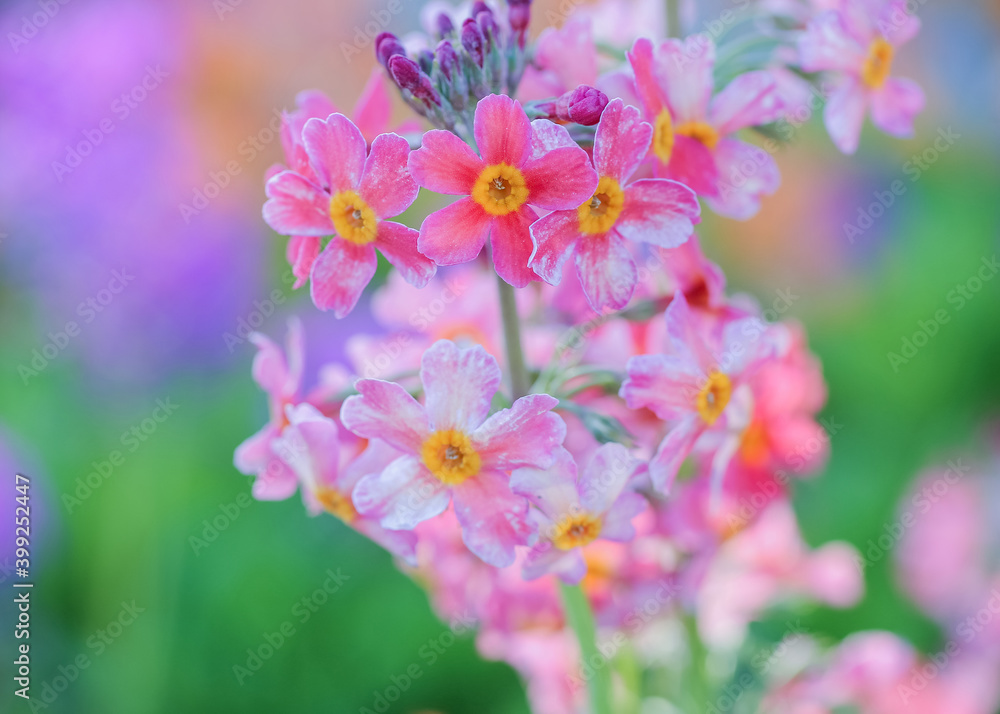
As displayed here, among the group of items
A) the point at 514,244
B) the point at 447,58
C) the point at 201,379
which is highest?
the point at 447,58

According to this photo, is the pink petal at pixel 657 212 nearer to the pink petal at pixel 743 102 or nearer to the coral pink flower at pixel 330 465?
the pink petal at pixel 743 102

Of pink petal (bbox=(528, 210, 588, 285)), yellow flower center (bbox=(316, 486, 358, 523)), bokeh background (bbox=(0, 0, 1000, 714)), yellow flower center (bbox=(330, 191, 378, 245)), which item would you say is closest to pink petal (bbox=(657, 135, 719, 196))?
pink petal (bbox=(528, 210, 588, 285))

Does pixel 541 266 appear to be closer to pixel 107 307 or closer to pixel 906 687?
pixel 906 687

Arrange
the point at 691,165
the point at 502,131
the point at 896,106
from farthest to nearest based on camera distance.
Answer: the point at 896,106 < the point at 691,165 < the point at 502,131

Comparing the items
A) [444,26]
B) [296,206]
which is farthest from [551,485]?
[444,26]

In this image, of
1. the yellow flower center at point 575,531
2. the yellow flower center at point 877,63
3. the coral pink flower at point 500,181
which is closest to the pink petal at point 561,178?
the coral pink flower at point 500,181

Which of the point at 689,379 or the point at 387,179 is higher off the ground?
the point at 387,179

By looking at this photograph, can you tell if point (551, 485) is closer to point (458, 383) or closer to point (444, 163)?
point (458, 383)

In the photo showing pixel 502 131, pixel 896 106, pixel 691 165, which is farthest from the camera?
pixel 896 106
